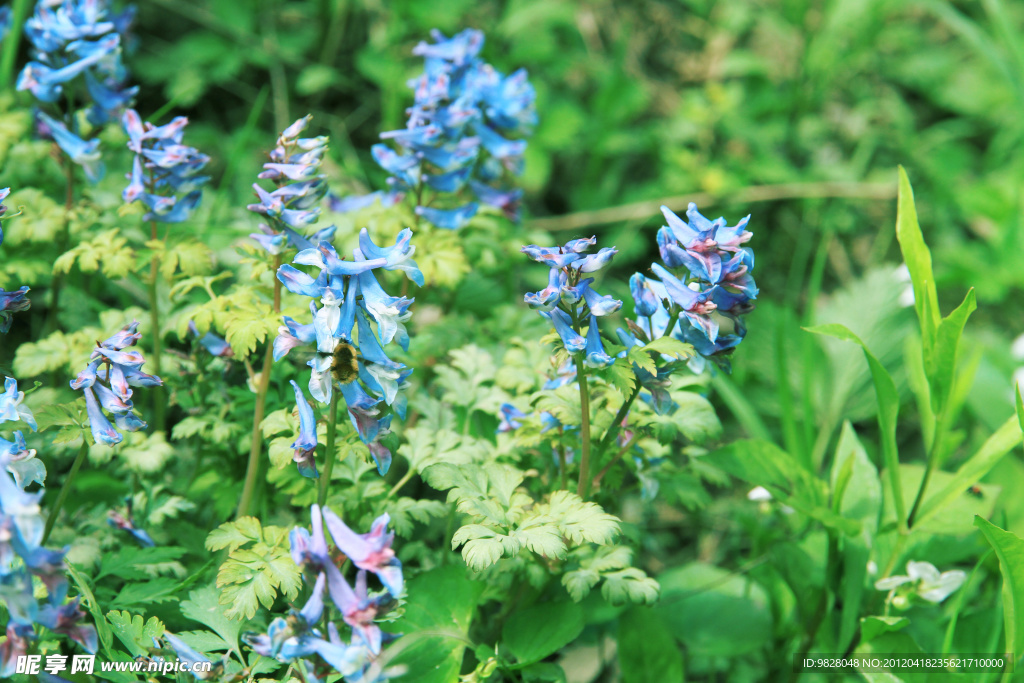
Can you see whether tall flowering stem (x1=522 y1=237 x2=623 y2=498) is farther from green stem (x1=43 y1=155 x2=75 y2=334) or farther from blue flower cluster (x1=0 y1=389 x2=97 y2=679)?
green stem (x1=43 y1=155 x2=75 y2=334)

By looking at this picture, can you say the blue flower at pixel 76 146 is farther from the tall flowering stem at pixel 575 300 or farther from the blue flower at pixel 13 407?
the tall flowering stem at pixel 575 300

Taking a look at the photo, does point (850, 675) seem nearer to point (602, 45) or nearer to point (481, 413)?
point (481, 413)

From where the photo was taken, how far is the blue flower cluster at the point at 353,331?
1.53 meters

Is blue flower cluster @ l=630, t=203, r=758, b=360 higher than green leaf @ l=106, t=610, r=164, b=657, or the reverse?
blue flower cluster @ l=630, t=203, r=758, b=360

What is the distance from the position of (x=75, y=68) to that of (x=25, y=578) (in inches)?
65.9

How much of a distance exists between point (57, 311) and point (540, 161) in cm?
241

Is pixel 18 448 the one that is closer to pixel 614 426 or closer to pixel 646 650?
pixel 614 426

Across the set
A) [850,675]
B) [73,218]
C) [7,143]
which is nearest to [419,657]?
[850,675]

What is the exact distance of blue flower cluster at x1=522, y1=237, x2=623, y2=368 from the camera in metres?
1.58

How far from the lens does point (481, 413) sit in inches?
97.9

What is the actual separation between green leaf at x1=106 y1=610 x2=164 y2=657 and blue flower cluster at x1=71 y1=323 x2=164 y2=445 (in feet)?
1.31

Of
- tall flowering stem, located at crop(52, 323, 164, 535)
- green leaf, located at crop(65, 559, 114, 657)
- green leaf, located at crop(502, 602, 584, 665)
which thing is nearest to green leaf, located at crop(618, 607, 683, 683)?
green leaf, located at crop(502, 602, 584, 665)

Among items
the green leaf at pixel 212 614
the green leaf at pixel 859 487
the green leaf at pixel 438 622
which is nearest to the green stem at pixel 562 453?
the green leaf at pixel 438 622

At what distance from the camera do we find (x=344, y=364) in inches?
61.9
